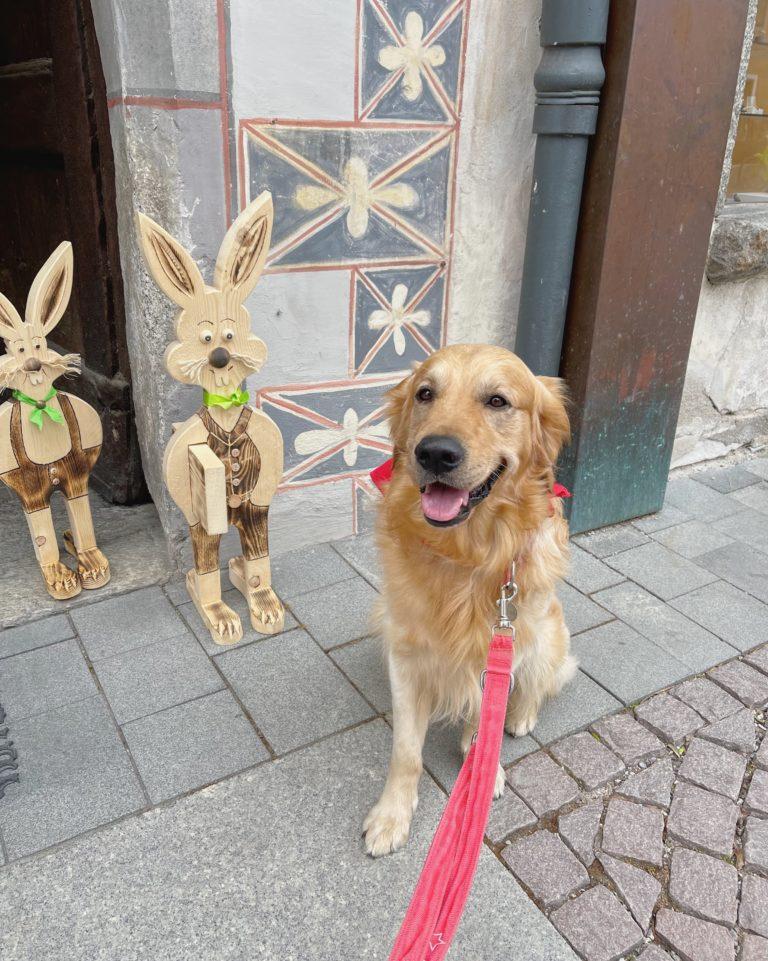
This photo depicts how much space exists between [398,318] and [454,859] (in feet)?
8.18

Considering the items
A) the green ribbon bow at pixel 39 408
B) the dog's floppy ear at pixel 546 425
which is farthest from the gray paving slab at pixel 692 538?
the green ribbon bow at pixel 39 408

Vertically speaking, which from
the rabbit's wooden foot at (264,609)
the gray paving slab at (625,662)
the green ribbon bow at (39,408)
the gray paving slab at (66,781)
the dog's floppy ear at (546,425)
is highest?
the dog's floppy ear at (546,425)

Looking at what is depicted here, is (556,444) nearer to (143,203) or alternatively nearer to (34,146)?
(143,203)

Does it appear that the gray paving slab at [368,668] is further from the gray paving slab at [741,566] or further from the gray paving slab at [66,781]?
the gray paving slab at [741,566]

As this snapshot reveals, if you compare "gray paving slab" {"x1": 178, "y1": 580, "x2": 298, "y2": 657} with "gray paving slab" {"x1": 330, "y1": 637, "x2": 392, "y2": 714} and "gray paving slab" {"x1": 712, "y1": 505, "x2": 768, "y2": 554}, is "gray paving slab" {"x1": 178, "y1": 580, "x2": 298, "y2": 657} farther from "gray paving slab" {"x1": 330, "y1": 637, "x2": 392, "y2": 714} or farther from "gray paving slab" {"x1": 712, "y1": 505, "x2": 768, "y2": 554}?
"gray paving slab" {"x1": 712, "y1": 505, "x2": 768, "y2": 554}

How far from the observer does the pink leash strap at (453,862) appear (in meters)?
1.35

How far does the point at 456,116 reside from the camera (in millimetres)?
3244

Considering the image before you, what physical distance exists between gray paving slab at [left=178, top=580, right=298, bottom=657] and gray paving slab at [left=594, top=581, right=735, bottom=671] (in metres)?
1.41

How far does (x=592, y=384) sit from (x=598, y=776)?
72.7 inches

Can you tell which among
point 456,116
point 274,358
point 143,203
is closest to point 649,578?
point 274,358

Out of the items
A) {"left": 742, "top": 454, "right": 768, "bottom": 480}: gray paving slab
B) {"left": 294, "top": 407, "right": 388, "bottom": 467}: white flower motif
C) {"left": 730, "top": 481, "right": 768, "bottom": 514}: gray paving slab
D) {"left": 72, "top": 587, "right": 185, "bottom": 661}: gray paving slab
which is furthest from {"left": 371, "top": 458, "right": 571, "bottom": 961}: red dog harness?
{"left": 742, "top": 454, "right": 768, "bottom": 480}: gray paving slab

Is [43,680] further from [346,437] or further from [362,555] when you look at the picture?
[346,437]

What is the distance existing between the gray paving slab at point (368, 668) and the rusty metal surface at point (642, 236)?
1.42m

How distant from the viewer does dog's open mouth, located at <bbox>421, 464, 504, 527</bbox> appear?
1.88 m
